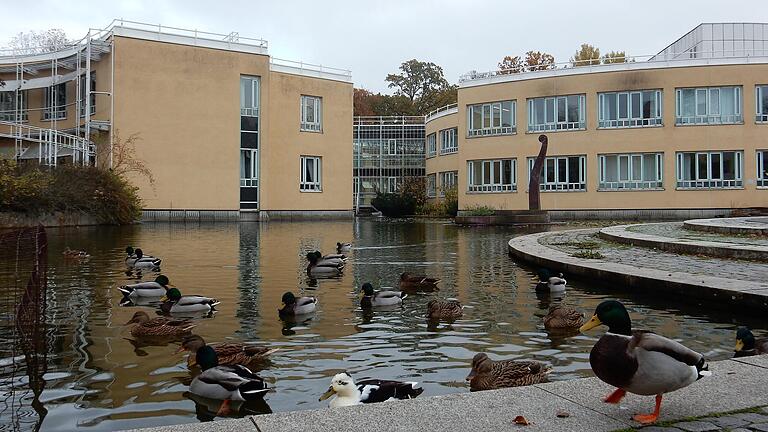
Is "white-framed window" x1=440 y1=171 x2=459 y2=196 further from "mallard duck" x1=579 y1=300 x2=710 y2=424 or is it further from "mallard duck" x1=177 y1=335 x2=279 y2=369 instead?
"mallard duck" x1=579 y1=300 x2=710 y2=424

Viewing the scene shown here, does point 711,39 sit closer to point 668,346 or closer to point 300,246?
point 300,246

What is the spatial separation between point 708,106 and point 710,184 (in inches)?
181

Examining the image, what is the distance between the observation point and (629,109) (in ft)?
141

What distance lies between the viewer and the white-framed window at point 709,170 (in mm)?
41312

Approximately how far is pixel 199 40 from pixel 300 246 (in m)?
23.4

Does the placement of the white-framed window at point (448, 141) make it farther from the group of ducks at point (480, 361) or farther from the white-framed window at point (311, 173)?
the group of ducks at point (480, 361)

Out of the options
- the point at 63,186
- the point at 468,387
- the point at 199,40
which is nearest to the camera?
the point at 468,387

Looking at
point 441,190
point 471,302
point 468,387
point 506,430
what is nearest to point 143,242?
point 471,302

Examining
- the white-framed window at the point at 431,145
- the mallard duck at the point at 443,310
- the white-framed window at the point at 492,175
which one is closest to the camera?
the mallard duck at the point at 443,310

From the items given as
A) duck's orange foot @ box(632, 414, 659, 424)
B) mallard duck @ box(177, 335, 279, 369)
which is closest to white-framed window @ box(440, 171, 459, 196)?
mallard duck @ box(177, 335, 279, 369)

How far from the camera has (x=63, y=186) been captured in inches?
1155

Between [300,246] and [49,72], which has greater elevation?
[49,72]

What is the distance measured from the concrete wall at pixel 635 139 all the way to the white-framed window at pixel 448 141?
22.4 ft

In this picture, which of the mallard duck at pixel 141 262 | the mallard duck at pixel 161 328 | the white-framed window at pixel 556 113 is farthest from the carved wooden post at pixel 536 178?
the mallard duck at pixel 161 328
